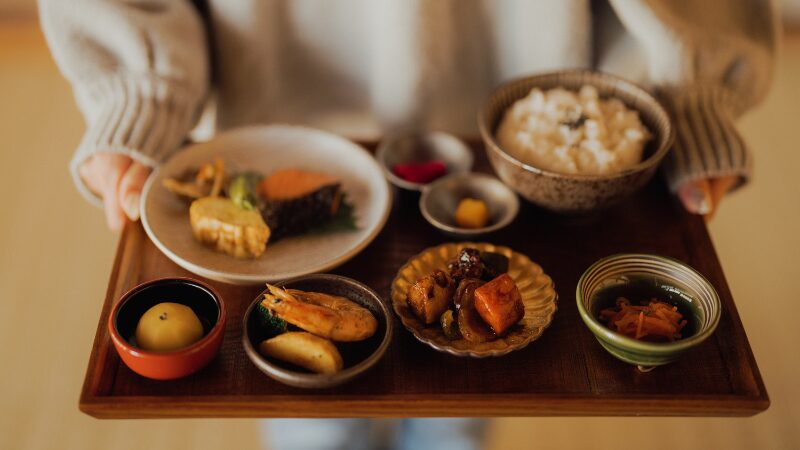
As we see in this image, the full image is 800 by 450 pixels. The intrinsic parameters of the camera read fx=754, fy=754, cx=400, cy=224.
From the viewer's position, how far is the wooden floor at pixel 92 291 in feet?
6.43

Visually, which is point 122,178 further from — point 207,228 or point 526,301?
point 526,301

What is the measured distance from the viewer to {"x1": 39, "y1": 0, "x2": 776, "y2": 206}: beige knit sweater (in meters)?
1.36

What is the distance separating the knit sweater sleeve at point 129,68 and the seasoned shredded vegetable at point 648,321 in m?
0.83

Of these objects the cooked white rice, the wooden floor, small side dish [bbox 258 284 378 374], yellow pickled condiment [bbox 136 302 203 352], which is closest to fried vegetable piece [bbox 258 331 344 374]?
small side dish [bbox 258 284 378 374]

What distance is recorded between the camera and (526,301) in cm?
116

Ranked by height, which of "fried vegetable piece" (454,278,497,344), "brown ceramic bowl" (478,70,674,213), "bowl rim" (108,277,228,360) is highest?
"brown ceramic bowl" (478,70,674,213)

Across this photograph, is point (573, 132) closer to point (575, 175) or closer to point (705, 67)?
point (575, 175)

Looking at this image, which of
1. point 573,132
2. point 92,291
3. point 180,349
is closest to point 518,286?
point 573,132

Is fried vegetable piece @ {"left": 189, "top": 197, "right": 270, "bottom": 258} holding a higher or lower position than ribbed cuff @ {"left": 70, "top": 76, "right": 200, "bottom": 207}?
lower

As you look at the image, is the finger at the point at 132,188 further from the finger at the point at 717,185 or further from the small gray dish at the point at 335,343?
the finger at the point at 717,185

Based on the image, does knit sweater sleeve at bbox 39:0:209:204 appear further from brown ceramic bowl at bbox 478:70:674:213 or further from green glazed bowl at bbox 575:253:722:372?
green glazed bowl at bbox 575:253:722:372

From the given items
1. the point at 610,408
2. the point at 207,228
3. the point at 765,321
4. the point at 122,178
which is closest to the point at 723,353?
the point at 610,408

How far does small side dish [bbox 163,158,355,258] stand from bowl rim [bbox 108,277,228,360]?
0.15 m

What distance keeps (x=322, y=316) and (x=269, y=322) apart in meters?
0.08
